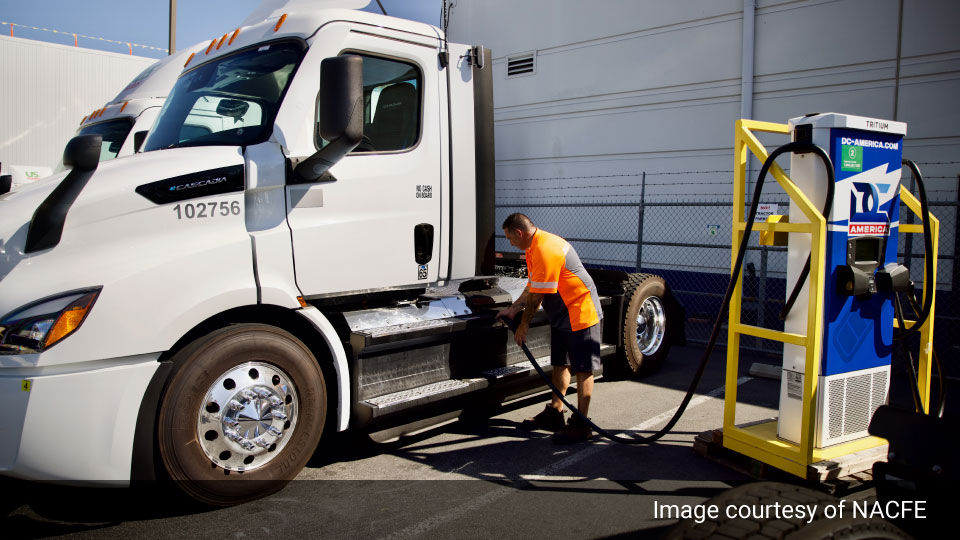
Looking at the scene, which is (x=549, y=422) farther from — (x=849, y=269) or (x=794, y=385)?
(x=849, y=269)

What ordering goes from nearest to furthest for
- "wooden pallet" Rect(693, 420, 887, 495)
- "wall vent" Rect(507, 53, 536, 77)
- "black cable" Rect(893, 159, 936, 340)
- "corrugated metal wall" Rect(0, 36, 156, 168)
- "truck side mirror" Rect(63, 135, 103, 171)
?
"truck side mirror" Rect(63, 135, 103, 171)
"wooden pallet" Rect(693, 420, 887, 495)
"black cable" Rect(893, 159, 936, 340)
"wall vent" Rect(507, 53, 536, 77)
"corrugated metal wall" Rect(0, 36, 156, 168)

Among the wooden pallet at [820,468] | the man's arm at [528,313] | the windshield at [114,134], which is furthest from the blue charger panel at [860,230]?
the windshield at [114,134]

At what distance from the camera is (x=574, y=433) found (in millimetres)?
4875

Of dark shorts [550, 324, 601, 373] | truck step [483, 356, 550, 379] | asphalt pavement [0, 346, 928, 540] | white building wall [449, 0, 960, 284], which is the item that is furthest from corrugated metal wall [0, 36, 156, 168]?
dark shorts [550, 324, 601, 373]

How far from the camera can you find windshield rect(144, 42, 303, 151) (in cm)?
400

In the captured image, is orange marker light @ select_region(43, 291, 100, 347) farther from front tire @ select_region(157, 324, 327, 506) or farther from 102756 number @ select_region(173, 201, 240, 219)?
102756 number @ select_region(173, 201, 240, 219)

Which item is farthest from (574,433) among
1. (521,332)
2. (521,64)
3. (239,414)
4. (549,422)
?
(521,64)

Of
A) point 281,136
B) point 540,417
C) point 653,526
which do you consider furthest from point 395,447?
point 281,136

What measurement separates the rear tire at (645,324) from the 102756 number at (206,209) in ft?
12.9

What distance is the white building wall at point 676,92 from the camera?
8.95 meters

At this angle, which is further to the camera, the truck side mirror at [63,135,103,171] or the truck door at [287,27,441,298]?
the truck door at [287,27,441,298]

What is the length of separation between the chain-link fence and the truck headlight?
713cm

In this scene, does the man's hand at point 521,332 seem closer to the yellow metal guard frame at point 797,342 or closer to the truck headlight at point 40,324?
the yellow metal guard frame at point 797,342

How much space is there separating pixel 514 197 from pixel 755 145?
9.48 meters
